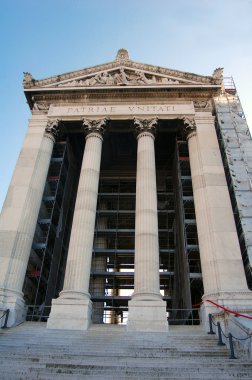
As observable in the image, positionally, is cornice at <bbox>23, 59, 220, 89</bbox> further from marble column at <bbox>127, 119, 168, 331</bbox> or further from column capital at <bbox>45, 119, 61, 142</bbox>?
marble column at <bbox>127, 119, 168, 331</bbox>

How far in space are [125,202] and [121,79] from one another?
12663 mm

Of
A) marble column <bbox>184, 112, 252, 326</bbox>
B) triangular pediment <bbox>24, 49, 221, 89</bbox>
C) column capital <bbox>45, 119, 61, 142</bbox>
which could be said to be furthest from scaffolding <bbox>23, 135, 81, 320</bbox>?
marble column <bbox>184, 112, 252, 326</bbox>

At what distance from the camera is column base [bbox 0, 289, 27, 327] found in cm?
1894

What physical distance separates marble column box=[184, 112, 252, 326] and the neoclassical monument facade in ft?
0.24

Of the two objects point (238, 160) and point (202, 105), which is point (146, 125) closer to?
point (202, 105)

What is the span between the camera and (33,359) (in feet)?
40.6

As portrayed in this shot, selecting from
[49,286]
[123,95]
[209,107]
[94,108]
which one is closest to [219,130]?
[209,107]

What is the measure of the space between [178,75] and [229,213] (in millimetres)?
14514

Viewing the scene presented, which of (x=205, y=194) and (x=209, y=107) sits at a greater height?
(x=209, y=107)

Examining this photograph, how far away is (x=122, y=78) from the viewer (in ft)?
102

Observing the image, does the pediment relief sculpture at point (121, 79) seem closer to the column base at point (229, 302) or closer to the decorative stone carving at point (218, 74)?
the decorative stone carving at point (218, 74)

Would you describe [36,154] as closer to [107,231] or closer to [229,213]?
[107,231]

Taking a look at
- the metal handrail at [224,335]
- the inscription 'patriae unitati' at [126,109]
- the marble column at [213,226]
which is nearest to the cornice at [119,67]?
the inscription 'patriae unitati' at [126,109]

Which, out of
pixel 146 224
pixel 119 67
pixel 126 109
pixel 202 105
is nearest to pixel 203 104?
pixel 202 105
